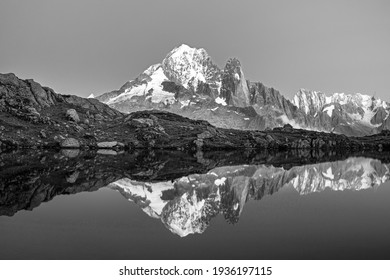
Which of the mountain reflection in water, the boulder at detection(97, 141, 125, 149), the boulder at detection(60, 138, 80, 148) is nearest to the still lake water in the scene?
the mountain reflection in water

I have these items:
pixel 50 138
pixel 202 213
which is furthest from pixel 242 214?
pixel 50 138

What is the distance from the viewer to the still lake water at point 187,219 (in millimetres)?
25922

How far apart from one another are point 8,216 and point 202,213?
19.2m

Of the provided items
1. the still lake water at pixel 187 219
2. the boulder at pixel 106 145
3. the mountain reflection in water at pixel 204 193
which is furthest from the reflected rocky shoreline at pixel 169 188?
the boulder at pixel 106 145

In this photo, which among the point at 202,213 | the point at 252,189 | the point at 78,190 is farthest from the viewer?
the point at 252,189

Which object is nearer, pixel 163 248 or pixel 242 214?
pixel 163 248

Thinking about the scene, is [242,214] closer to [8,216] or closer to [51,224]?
[51,224]

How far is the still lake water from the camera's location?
2592 cm

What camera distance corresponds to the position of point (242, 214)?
38.4 metres

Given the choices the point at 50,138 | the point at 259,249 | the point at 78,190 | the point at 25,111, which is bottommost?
the point at 259,249

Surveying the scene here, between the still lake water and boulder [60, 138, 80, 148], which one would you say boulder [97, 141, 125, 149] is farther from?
the still lake water

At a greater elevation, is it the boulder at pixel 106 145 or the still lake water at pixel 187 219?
the boulder at pixel 106 145

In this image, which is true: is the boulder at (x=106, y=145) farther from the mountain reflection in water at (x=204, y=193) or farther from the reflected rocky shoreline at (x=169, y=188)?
the mountain reflection in water at (x=204, y=193)

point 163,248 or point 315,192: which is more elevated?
point 315,192
